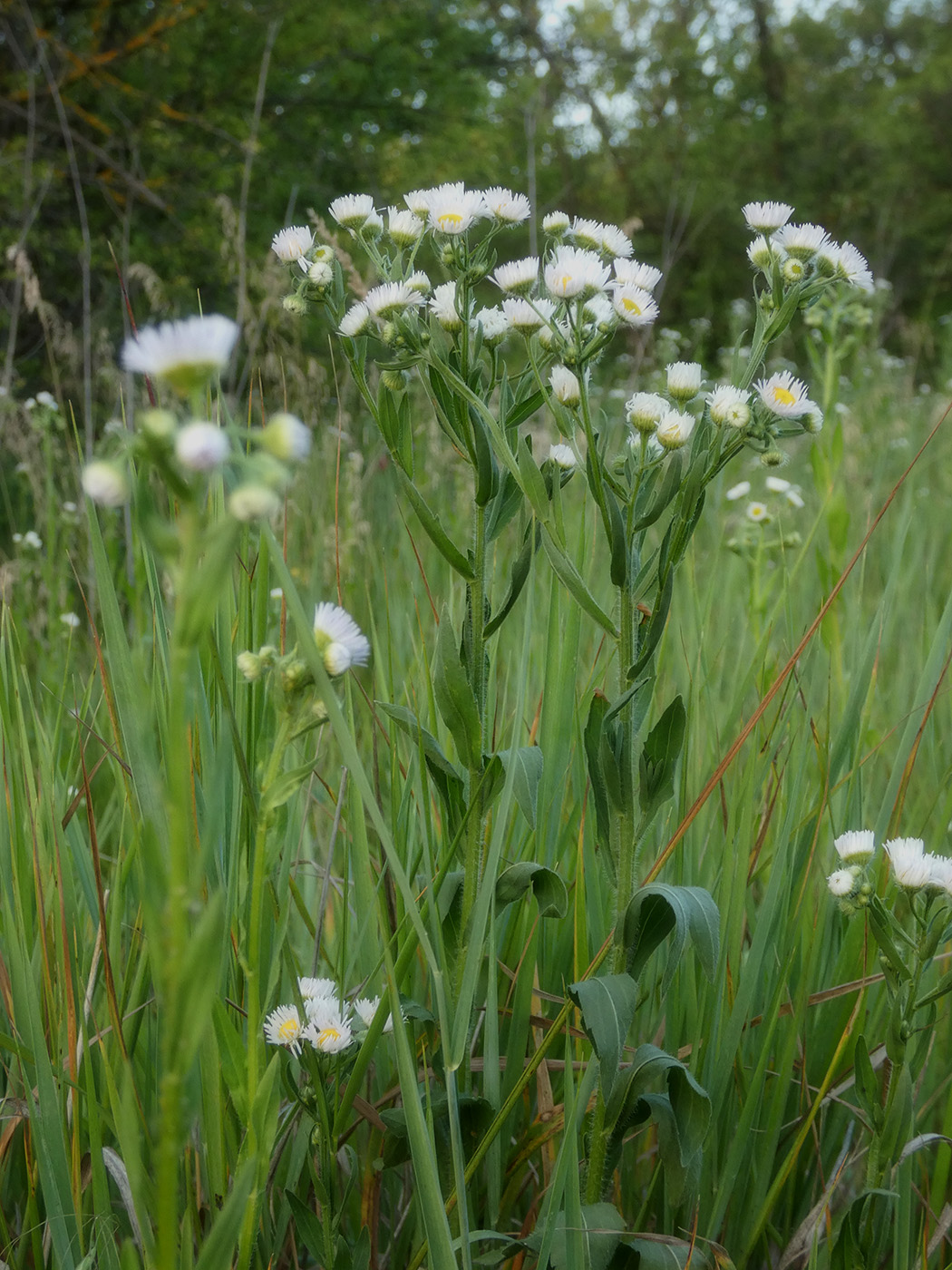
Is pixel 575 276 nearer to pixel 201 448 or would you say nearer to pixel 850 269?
pixel 850 269

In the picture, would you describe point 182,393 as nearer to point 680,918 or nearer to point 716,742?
point 680,918

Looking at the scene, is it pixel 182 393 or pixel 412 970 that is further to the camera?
pixel 412 970

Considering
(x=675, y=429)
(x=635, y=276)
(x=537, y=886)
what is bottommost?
(x=537, y=886)

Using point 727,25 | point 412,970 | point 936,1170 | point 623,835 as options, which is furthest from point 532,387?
point 727,25

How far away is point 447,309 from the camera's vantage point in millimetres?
1007

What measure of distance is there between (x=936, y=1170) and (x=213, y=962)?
3.09 ft

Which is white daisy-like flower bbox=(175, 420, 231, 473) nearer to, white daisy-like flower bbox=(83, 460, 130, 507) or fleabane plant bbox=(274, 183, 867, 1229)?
white daisy-like flower bbox=(83, 460, 130, 507)

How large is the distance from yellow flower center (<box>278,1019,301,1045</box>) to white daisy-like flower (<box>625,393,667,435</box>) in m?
0.59

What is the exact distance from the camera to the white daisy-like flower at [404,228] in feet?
3.42

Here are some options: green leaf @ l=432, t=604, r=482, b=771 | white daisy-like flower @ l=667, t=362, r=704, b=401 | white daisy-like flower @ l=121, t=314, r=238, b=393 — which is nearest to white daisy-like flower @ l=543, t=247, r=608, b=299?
white daisy-like flower @ l=667, t=362, r=704, b=401

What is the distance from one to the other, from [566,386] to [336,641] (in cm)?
49

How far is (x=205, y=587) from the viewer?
452 mm

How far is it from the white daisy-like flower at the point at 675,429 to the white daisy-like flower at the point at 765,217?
267 mm

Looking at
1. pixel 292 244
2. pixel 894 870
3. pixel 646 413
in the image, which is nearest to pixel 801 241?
pixel 646 413
